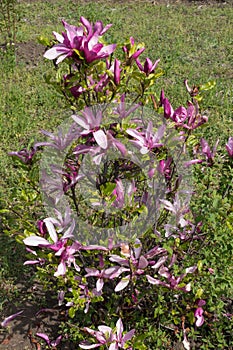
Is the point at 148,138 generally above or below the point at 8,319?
above

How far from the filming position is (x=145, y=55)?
694cm

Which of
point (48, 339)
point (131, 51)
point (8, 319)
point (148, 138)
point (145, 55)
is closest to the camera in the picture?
point (148, 138)

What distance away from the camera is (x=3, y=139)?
492 centimetres

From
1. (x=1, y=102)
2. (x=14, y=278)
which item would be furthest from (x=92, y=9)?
(x=14, y=278)

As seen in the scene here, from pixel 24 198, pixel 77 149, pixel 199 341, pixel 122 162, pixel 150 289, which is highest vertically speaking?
pixel 77 149

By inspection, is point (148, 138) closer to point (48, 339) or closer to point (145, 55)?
point (48, 339)

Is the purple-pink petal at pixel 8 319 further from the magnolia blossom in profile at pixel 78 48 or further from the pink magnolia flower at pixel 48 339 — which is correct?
the magnolia blossom in profile at pixel 78 48

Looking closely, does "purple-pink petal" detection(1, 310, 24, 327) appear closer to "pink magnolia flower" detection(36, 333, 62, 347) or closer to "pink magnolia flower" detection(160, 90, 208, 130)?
"pink magnolia flower" detection(36, 333, 62, 347)

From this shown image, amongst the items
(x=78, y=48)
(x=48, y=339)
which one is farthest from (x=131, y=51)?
(x=48, y=339)

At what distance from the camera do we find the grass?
362cm

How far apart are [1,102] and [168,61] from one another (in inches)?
101

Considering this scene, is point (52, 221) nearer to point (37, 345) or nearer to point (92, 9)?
point (37, 345)

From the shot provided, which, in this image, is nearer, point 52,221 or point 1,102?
point 52,221

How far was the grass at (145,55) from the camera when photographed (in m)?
3.62
